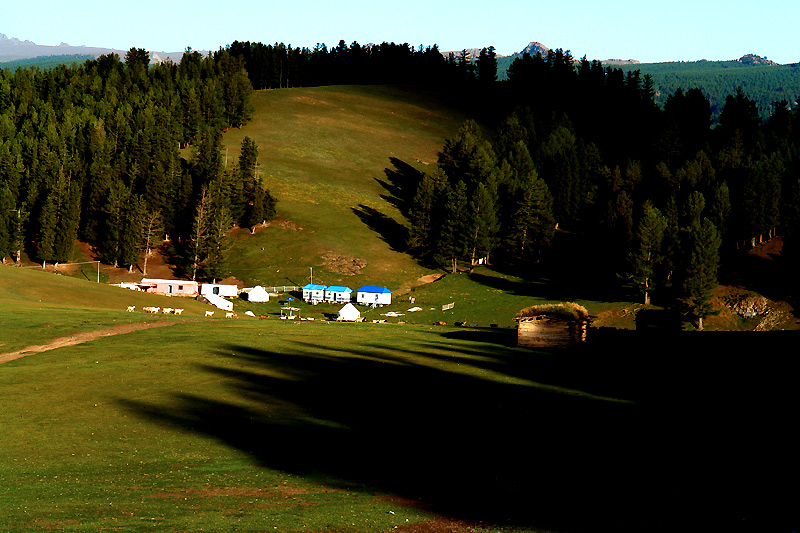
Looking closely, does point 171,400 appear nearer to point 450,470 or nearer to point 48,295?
point 450,470

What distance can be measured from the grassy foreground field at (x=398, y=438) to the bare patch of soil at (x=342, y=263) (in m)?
87.4

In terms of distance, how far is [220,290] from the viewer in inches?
5098

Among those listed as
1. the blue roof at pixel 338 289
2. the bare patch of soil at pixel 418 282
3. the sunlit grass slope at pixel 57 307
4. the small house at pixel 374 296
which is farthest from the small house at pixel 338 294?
the sunlit grass slope at pixel 57 307

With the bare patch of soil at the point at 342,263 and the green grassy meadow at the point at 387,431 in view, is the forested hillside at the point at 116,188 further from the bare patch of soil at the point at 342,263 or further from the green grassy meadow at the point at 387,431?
the green grassy meadow at the point at 387,431

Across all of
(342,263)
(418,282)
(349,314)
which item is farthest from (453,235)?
(349,314)

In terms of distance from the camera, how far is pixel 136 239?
144125 millimetres

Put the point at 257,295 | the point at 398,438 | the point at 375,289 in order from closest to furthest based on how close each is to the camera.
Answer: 1. the point at 398,438
2. the point at 257,295
3. the point at 375,289

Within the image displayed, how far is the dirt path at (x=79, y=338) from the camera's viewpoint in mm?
53281

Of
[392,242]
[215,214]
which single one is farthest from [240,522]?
[392,242]

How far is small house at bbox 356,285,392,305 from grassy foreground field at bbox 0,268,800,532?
7166cm

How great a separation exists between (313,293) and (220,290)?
15.6 metres

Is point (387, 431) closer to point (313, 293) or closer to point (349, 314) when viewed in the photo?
point (349, 314)

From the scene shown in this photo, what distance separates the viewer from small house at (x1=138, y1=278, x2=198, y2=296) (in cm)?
13025

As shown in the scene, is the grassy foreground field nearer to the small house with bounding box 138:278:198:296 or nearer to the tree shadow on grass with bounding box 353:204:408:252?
the small house with bounding box 138:278:198:296
